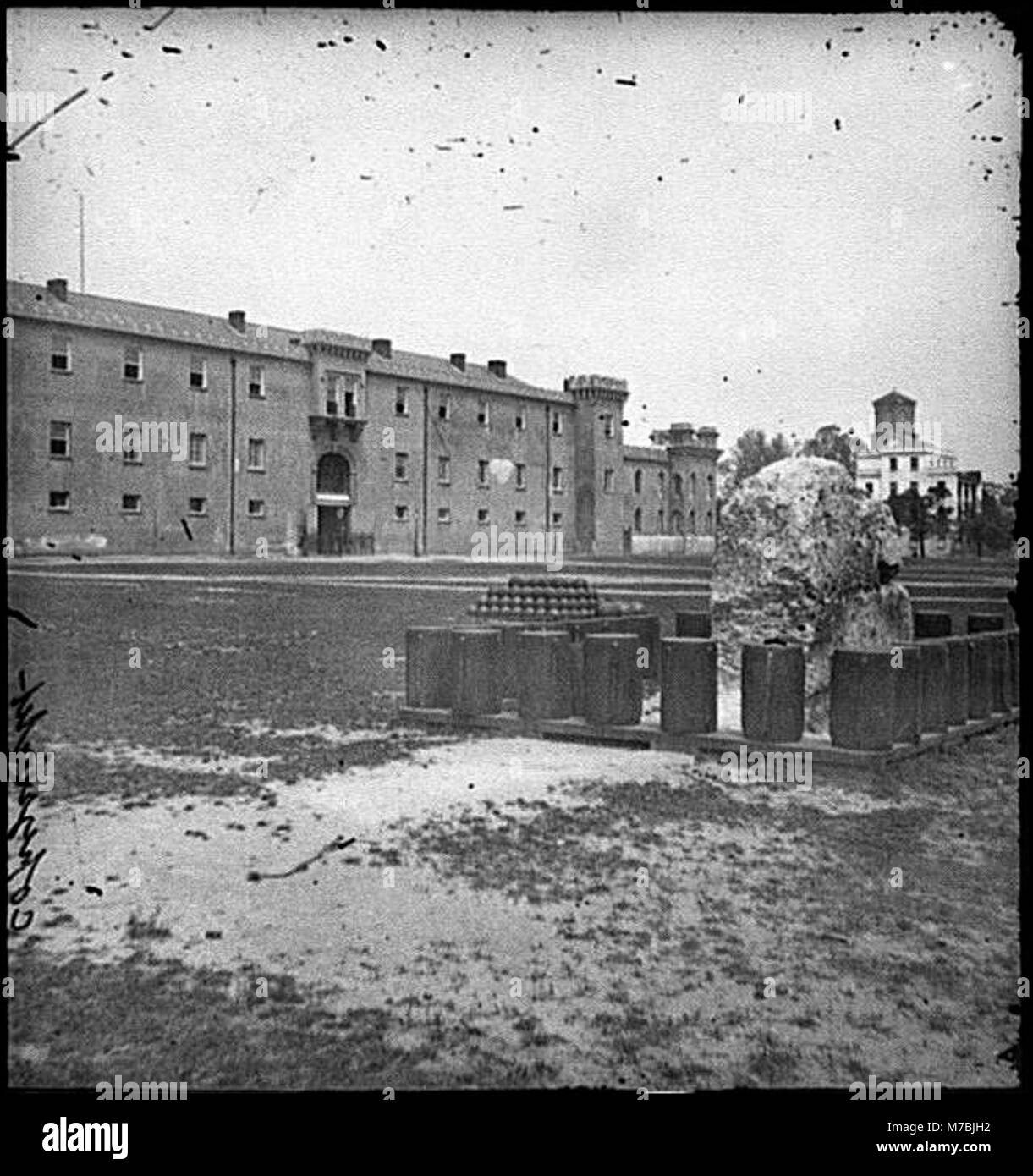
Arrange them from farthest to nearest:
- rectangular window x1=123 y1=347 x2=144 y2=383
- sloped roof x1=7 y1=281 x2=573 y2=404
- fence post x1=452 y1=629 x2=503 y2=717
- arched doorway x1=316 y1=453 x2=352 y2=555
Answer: fence post x1=452 y1=629 x2=503 y2=717 → arched doorway x1=316 y1=453 x2=352 y2=555 → rectangular window x1=123 y1=347 x2=144 y2=383 → sloped roof x1=7 y1=281 x2=573 y2=404

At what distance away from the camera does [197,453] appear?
258 inches

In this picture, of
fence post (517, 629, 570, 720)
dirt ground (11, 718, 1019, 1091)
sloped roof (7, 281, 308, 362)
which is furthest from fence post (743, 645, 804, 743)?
sloped roof (7, 281, 308, 362)

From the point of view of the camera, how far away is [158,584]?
647 cm

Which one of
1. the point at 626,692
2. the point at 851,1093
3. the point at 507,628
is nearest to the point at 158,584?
the point at 507,628

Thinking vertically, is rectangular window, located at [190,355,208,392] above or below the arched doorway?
above

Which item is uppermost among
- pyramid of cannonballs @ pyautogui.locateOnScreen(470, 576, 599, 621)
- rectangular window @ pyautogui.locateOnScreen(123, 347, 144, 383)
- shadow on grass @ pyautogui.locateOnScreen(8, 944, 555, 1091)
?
rectangular window @ pyautogui.locateOnScreen(123, 347, 144, 383)

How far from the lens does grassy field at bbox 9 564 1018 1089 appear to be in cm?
283

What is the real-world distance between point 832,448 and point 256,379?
343cm

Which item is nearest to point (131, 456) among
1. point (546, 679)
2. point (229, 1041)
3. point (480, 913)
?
point (546, 679)

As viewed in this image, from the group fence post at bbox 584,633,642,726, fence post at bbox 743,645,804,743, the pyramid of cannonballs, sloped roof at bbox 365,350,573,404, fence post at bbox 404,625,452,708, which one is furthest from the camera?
the pyramid of cannonballs

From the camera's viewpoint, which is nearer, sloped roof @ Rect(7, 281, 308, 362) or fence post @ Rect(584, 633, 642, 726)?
sloped roof @ Rect(7, 281, 308, 362)

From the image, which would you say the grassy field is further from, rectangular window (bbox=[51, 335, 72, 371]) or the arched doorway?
the arched doorway

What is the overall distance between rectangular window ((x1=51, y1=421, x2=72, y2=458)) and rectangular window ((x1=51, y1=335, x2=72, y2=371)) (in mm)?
241

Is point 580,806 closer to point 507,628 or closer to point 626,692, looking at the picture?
point 626,692
